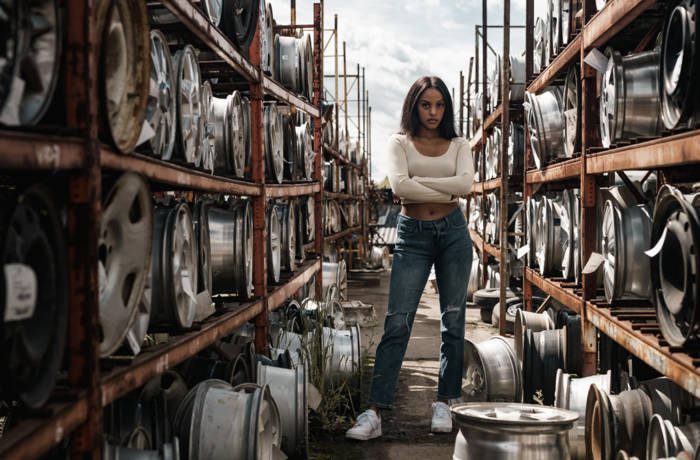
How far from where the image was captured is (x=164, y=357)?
326cm

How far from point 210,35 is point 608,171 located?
2.25m

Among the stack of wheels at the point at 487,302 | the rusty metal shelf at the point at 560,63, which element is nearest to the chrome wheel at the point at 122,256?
the rusty metal shelf at the point at 560,63

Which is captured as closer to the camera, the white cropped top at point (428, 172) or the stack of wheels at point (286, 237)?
the white cropped top at point (428, 172)

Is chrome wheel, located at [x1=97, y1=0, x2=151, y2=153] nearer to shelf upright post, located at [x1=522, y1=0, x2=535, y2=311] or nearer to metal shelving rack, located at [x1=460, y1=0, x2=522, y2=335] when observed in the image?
shelf upright post, located at [x1=522, y1=0, x2=535, y2=311]

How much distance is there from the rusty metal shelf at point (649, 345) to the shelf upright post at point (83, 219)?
6.80 feet

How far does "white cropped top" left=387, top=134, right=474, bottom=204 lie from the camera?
16.4ft

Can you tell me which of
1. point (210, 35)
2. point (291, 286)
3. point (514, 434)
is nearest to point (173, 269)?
→ point (210, 35)

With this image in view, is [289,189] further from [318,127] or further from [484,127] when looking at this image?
[484,127]

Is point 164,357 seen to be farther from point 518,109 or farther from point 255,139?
point 518,109

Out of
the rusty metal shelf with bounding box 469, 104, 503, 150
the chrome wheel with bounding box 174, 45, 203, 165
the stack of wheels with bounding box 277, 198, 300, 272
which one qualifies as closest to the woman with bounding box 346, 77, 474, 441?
the chrome wheel with bounding box 174, 45, 203, 165

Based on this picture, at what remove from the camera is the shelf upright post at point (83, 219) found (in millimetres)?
2340

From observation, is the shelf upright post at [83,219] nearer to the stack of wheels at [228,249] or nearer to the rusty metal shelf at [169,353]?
the rusty metal shelf at [169,353]

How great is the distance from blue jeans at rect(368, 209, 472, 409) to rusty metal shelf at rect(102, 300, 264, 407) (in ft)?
3.07

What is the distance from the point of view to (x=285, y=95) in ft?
21.8
